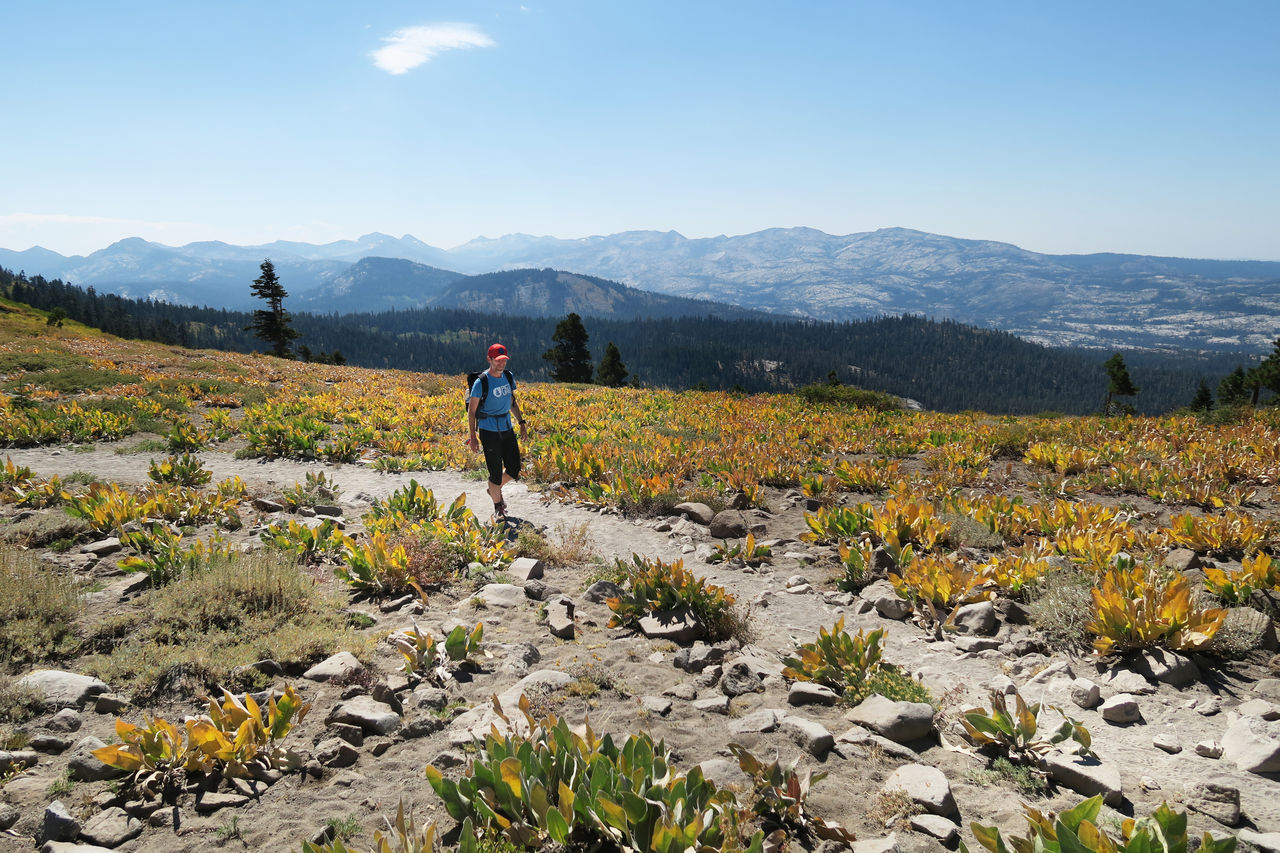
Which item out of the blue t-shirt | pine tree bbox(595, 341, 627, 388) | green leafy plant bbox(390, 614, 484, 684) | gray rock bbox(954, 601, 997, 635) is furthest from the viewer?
pine tree bbox(595, 341, 627, 388)

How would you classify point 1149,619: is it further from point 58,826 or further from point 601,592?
point 58,826

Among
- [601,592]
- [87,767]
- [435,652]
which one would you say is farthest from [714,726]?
[87,767]

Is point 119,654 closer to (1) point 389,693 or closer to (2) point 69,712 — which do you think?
(2) point 69,712

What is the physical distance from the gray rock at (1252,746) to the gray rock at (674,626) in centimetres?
346

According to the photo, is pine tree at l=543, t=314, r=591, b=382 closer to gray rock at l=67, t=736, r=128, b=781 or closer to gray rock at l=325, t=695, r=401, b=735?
gray rock at l=325, t=695, r=401, b=735

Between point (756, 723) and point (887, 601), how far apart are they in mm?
2681

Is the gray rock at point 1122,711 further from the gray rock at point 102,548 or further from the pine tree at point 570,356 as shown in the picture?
the pine tree at point 570,356

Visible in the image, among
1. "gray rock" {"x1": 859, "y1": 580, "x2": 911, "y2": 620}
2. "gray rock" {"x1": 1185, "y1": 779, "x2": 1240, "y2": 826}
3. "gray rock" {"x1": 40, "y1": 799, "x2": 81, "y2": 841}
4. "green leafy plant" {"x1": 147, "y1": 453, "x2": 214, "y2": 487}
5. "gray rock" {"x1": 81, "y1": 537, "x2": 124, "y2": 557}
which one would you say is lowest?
"gray rock" {"x1": 859, "y1": 580, "x2": 911, "y2": 620}

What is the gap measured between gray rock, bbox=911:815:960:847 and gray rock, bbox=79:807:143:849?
3847 mm

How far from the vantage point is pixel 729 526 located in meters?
8.40

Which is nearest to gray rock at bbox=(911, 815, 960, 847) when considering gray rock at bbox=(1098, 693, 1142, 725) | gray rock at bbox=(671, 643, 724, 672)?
gray rock at bbox=(1098, 693, 1142, 725)

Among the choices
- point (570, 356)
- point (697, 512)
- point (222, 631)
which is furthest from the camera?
point (570, 356)

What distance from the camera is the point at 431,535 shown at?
22.7 feet

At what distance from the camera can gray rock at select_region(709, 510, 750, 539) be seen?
8391 mm
